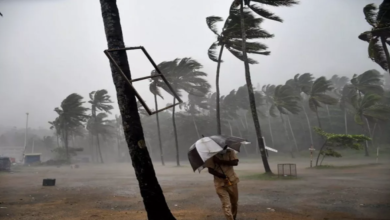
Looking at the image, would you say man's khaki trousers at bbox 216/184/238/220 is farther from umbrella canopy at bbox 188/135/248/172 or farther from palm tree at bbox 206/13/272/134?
palm tree at bbox 206/13/272/134

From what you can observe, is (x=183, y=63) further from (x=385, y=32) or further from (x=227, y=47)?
(x=385, y=32)

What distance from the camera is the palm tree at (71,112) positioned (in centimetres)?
4434

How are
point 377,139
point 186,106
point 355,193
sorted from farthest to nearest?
point 186,106
point 377,139
point 355,193

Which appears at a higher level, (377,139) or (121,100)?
(121,100)

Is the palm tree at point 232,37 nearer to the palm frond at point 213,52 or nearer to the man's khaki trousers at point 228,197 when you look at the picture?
the palm frond at point 213,52

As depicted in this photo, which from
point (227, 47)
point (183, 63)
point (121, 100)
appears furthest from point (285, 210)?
Result: point (183, 63)

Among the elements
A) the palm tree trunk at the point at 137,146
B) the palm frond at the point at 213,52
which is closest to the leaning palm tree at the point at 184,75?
the palm frond at the point at 213,52

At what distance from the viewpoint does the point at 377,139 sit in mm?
36531

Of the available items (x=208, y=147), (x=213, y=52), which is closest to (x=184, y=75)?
(x=213, y=52)

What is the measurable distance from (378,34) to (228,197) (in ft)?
43.9

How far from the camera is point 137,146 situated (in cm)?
444

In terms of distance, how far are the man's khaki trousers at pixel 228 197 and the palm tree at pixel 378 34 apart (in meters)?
11.6

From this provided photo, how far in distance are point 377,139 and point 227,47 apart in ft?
97.7

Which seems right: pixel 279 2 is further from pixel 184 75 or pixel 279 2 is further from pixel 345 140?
pixel 184 75
